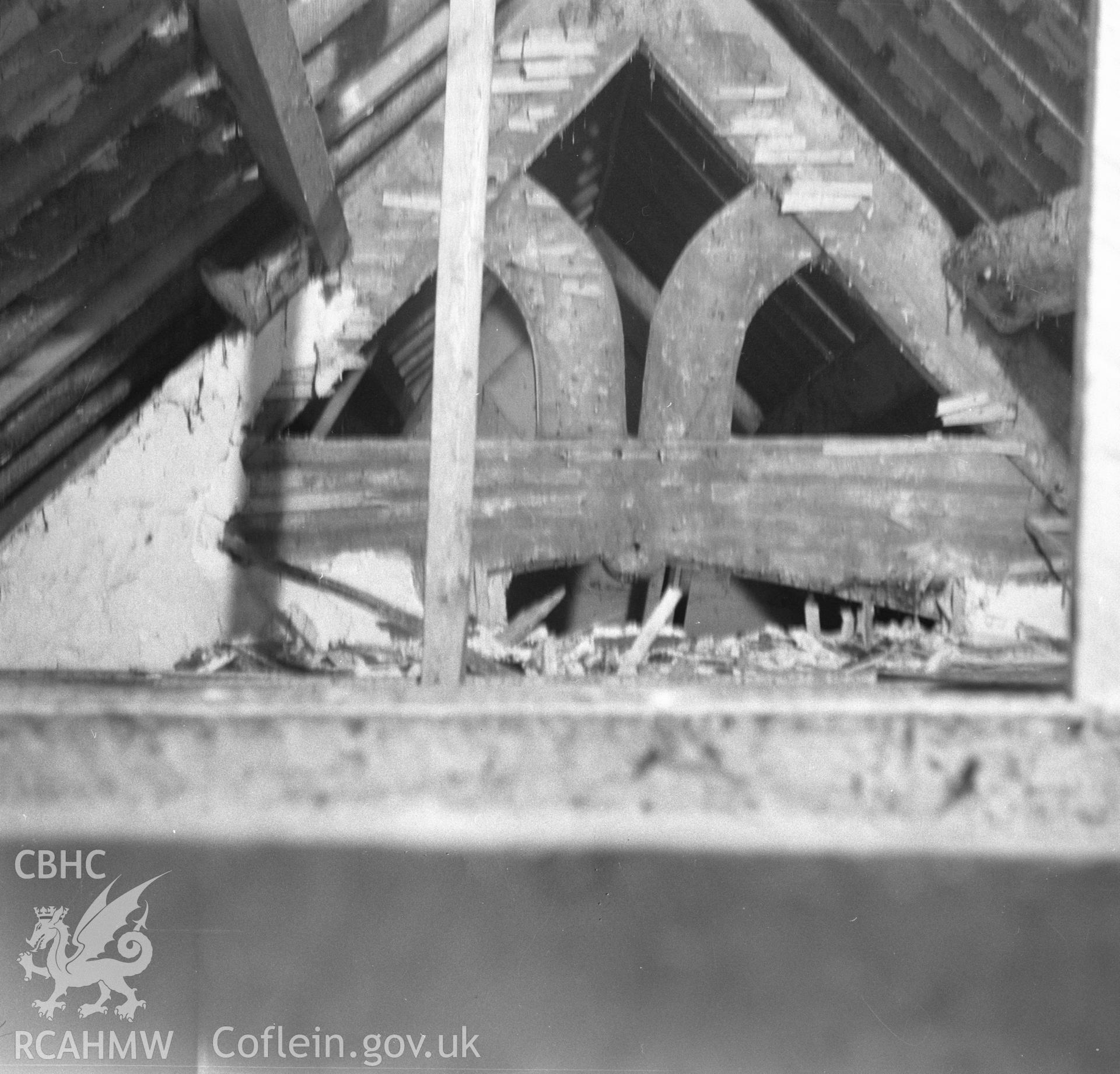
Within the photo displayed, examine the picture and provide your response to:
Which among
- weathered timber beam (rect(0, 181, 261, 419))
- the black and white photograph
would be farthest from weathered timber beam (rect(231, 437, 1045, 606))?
weathered timber beam (rect(0, 181, 261, 419))

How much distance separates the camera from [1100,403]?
0.91m

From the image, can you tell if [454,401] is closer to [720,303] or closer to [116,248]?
[116,248]

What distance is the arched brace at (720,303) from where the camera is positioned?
153 inches

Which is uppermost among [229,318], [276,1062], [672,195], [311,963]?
[672,195]

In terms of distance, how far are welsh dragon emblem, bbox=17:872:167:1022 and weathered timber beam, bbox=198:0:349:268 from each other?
1720 millimetres

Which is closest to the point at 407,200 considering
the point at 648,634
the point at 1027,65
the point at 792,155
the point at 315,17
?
the point at 315,17

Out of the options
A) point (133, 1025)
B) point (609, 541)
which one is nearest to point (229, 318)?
point (609, 541)

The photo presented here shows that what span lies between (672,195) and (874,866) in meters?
5.31

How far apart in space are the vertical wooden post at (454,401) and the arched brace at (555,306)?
2.71 meters

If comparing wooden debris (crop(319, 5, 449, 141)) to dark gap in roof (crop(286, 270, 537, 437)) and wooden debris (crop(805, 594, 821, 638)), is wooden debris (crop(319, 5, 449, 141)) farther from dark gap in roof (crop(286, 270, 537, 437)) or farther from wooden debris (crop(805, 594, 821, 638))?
wooden debris (crop(805, 594, 821, 638))

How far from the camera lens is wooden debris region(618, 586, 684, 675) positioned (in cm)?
335

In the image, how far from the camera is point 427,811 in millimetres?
902

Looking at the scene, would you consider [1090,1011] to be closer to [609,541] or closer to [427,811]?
[427,811]

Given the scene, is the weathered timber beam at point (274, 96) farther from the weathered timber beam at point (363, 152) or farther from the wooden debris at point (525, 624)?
the wooden debris at point (525, 624)
